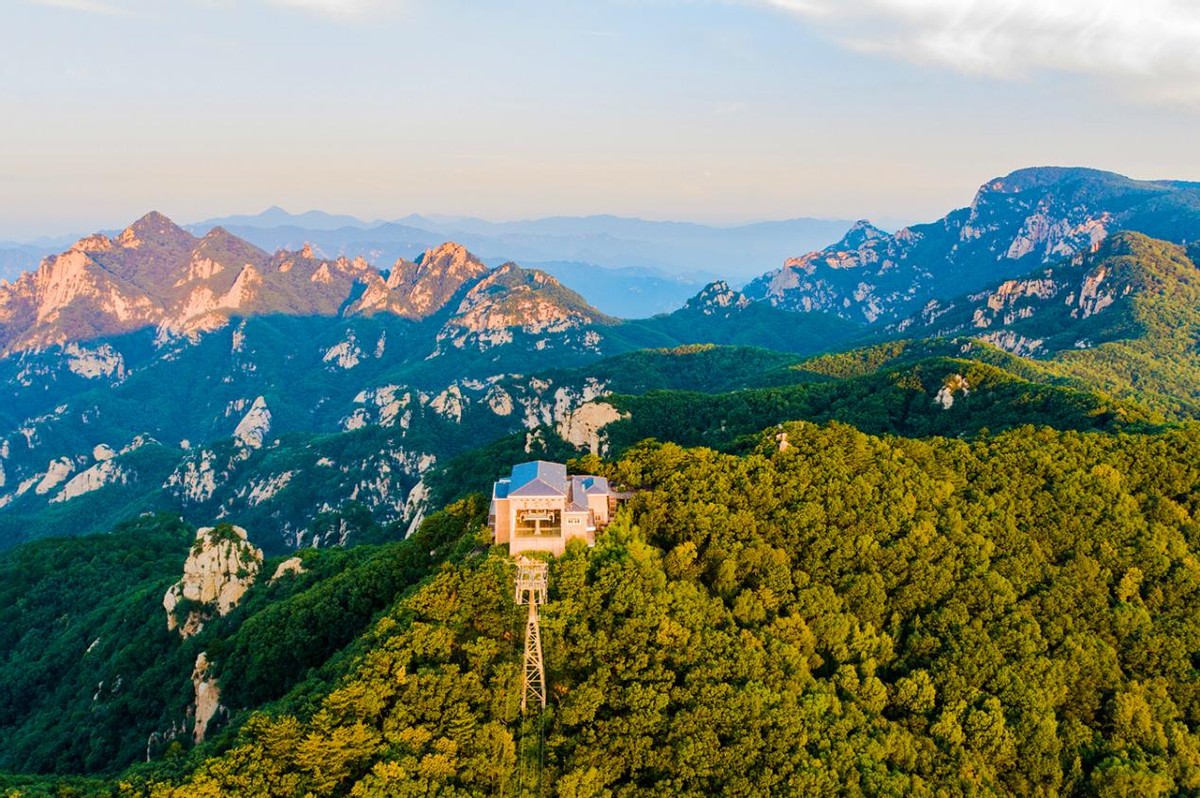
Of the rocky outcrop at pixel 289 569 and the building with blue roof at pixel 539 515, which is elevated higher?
the building with blue roof at pixel 539 515

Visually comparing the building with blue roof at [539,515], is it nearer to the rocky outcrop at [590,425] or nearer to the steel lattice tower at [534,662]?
the steel lattice tower at [534,662]

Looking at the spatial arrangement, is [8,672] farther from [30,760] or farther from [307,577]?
[307,577]

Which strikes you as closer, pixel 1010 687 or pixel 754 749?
pixel 754 749

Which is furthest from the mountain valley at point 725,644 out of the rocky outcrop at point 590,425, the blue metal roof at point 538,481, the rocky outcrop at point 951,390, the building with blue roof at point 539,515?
the rocky outcrop at point 590,425

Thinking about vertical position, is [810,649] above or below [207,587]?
above

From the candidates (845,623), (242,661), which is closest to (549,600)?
(845,623)

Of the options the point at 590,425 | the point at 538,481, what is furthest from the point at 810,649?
the point at 590,425

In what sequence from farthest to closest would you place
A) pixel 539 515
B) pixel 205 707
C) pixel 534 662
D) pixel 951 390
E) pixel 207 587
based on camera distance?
1. pixel 951 390
2. pixel 207 587
3. pixel 205 707
4. pixel 539 515
5. pixel 534 662

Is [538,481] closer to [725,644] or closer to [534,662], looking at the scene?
[534,662]
